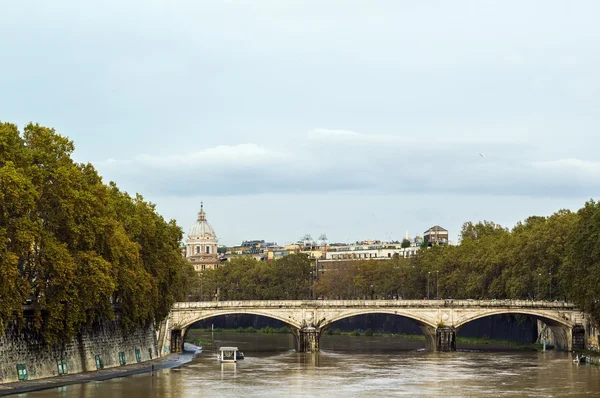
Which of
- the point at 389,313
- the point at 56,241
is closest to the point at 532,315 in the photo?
the point at 389,313

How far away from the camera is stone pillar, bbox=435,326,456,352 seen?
111 meters

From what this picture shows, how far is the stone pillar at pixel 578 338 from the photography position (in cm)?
10581

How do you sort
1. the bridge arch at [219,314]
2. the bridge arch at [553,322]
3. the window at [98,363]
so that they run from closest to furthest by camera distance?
the window at [98,363] < the bridge arch at [553,322] < the bridge arch at [219,314]

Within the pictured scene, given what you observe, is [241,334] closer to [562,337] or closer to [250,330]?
[250,330]

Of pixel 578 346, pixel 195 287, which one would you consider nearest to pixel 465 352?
pixel 578 346

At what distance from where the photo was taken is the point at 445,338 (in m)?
111

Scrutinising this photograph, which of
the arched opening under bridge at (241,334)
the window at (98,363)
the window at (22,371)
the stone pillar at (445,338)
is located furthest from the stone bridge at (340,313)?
the window at (22,371)

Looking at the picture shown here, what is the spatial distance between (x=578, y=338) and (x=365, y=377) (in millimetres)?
31410

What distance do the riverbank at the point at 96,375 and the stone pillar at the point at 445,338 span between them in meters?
23.7

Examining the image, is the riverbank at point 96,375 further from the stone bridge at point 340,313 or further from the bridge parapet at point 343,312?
the bridge parapet at point 343,312

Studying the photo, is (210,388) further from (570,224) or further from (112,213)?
(570,224)

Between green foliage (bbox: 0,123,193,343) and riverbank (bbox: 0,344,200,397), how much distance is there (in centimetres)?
277

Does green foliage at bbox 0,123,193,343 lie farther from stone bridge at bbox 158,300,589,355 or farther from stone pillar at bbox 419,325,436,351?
stone pillar at bbox 419,325,436,351

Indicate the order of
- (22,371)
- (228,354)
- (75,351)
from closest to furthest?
(22,371) → (75,351) → (228,354)
